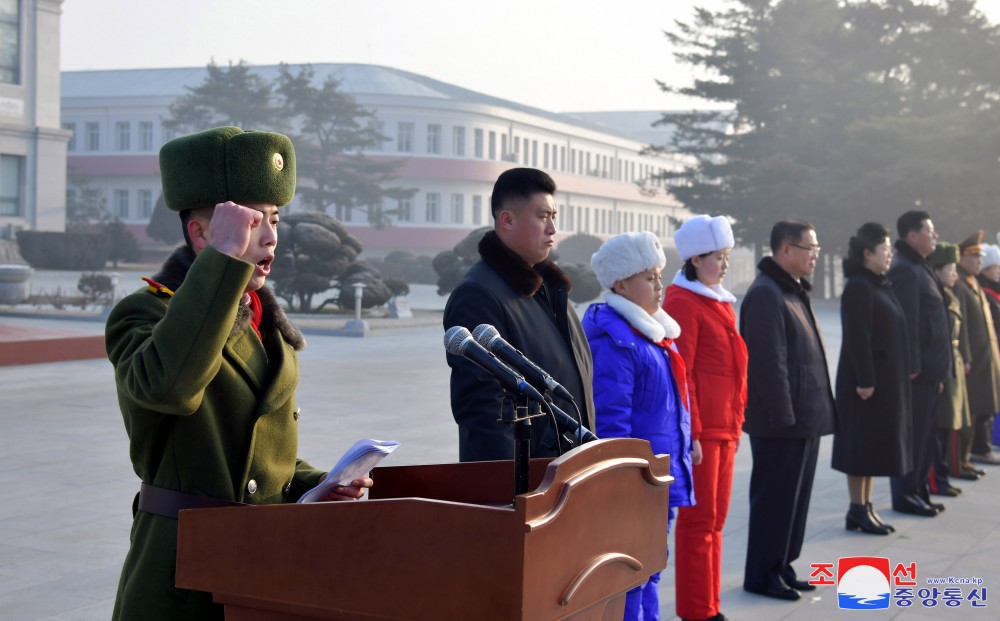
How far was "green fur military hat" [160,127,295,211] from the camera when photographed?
224 centimetres

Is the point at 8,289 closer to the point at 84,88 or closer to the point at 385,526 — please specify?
the point at 385,526

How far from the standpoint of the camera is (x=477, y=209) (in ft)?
220

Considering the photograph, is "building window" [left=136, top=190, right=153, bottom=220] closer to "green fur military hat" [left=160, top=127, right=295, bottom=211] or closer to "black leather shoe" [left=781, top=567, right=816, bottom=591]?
"black leather shoe" [left=781, top=567, right=816, bottom=591]

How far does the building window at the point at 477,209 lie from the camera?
6650cm

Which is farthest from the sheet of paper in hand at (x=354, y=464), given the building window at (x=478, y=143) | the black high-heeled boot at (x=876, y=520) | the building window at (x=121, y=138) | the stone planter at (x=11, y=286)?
the building window at (x=121, y=138)

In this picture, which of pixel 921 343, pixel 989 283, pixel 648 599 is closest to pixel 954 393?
pixel 921 343

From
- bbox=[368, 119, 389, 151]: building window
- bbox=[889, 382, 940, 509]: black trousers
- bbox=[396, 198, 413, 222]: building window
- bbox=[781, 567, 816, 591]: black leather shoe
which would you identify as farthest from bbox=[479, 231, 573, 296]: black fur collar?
bbox=[396, 198, 413, 222]: building window

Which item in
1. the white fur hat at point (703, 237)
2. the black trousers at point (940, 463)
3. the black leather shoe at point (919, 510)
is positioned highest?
the white fur hat at point (703, 237)

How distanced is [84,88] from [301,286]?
48.7m

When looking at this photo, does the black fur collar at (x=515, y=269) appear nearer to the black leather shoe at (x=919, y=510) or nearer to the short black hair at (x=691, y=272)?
the short black hair at (x=691, y=272)

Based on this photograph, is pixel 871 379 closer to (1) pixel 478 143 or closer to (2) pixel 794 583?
(2) pixel 794 583

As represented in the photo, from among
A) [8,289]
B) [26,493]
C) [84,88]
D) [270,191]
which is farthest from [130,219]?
[270,191]

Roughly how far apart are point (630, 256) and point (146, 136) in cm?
6265

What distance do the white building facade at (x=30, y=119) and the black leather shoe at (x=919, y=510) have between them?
3722cm
